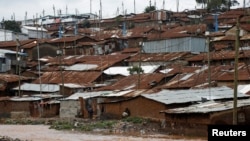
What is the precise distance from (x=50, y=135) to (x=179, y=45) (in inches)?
806

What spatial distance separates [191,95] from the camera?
23.8 meters

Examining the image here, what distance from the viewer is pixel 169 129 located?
20984 mm

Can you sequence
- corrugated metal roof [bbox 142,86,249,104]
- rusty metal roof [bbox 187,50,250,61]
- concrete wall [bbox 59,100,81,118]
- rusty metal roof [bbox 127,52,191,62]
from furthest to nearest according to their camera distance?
rusty metal roof [bbox 127,52,191,62] < rusty metal roof [bbox 187,50,250,61] < concrete wall [bbox 59,100,81,118] < corrugated metal roof [bbox 142,86,249,104]

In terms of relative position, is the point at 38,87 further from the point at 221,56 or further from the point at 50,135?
the point at 50,135

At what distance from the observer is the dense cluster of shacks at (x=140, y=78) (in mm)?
22359

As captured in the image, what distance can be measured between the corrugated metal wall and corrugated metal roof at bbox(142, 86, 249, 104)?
14.6 m

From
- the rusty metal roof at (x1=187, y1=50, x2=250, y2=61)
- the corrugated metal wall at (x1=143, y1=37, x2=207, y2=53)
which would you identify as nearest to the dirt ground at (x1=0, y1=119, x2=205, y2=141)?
the rusty metal roof at (x1=187, y1=50, x2=250, y2=61)

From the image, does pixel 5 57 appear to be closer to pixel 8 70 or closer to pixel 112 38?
pixel 8 70

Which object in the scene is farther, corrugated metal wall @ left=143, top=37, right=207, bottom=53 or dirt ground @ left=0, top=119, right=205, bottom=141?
corrugated metal wall @ left=143, top=37, right=207, bottom=53

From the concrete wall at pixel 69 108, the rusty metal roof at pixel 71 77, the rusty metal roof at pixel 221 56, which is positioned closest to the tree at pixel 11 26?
the rusty metal roof at pixel 71 77

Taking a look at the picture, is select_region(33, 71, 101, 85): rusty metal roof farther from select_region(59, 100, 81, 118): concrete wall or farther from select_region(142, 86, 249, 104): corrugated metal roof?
select_region(142, 86, 249, 104): corrugated metal roof

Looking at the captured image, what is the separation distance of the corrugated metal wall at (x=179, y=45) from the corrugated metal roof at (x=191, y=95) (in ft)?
47.8

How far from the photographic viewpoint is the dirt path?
2017 cm

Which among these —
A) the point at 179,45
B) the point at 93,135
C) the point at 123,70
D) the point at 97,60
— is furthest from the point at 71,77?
the point at 93,135
